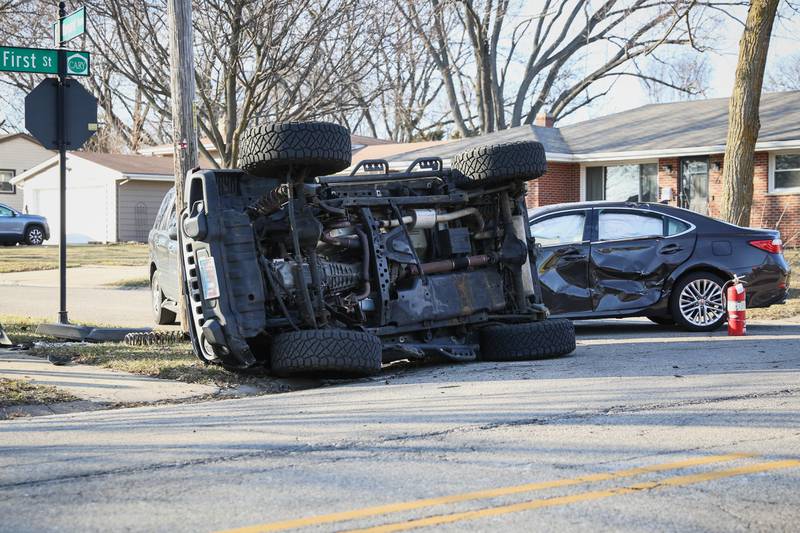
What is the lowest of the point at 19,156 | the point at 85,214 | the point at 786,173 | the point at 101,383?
the point at 101,383

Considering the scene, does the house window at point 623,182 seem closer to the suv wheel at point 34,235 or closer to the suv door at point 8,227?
the suv wheel at point 34,235

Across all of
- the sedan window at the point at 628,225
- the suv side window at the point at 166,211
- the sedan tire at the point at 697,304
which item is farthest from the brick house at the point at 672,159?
the suv side window at the point at 166,211

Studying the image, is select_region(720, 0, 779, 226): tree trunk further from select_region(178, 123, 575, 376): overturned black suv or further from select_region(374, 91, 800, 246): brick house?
select_region(178, 123, 575, 376): overturned black suv

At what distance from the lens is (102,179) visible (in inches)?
1687

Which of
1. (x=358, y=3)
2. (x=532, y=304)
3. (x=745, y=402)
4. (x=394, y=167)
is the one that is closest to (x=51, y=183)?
(x=394, y=167)

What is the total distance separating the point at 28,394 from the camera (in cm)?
790

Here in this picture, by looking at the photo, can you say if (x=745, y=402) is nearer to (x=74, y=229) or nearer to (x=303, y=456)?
(x=303, y=456)

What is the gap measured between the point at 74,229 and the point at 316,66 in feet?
90.5

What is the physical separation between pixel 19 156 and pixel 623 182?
32362 mm

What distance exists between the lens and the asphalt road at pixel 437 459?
4.58m

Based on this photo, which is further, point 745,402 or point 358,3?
point 358,3

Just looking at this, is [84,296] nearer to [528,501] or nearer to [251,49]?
[251,49]

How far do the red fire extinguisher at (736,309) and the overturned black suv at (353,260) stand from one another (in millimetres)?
2685

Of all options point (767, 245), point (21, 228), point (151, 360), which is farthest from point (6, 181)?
point (767, 245)
